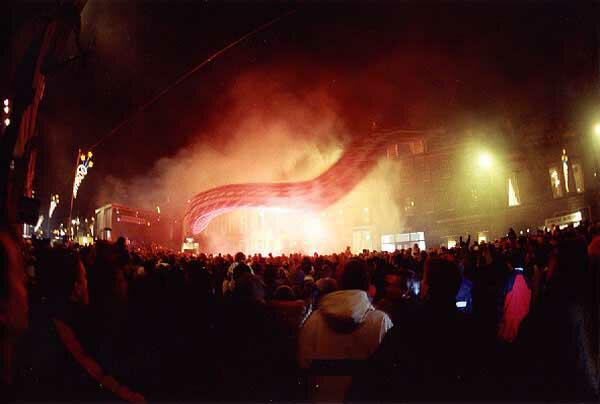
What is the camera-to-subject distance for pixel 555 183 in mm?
25953

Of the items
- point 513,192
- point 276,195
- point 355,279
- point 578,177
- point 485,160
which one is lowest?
point 355,279

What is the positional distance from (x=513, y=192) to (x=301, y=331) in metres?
29.8

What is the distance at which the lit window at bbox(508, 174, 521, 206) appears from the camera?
27.8m

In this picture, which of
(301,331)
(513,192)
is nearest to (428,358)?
(301,331)

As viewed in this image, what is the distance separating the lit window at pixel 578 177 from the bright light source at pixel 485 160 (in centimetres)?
568

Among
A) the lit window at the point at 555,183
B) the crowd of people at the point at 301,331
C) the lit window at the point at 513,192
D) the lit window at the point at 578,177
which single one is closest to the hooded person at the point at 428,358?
the crowd of people at the point at 301,331

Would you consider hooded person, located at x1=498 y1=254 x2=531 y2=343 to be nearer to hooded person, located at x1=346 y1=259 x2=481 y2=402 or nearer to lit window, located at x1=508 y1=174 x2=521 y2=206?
hooded person, located at x1=346 y1=259 x2=481 y2=402

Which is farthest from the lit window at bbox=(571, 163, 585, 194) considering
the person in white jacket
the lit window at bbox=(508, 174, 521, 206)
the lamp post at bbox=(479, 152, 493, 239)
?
the person in white jacket

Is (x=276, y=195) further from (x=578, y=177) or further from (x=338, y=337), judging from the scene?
(x=338, y=337)

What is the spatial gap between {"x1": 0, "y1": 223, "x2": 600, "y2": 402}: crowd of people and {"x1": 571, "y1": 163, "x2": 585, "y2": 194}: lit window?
1680 centimetres

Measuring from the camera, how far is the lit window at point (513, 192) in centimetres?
2780

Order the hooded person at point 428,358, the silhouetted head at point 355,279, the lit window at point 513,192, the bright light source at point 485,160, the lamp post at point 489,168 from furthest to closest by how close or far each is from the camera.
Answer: the bright light source at point 485,160, the lamp post at point 489,168, the lit window at point 513,192, the silhouetted head at point 355,279, the hooded person at point 428,358

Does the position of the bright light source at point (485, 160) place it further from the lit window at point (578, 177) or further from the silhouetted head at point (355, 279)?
the silhouetted head at point (355, 279)

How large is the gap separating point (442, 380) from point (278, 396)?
2497 millimetres
